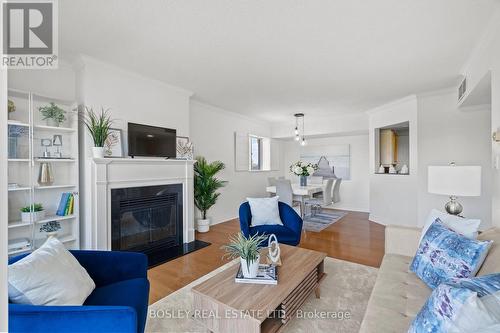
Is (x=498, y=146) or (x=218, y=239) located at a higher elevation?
(x=498, y=146)

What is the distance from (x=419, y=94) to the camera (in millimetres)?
4047

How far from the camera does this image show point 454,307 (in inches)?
32.1

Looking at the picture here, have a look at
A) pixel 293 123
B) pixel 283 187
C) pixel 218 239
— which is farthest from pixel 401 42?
pixel 293 123

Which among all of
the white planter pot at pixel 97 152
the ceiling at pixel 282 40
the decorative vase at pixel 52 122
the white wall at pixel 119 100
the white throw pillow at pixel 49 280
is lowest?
the white throw pillow at pixel 49 280

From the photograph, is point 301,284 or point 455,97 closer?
point 301,284

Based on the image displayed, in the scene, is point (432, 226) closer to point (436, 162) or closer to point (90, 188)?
point (436, 162)

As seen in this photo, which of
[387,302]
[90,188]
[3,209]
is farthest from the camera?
[90,188]

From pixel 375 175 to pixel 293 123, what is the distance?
96.9 inches

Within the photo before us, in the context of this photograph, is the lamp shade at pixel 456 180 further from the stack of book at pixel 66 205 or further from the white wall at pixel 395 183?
the stack of book at pixel 66 205

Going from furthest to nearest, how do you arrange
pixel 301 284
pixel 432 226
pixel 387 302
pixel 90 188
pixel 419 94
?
pixel 419 94
pixel 90 188
pixel 301 284
pixel 432 226
pixel 387 302

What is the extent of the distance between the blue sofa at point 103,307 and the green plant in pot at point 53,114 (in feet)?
5.86

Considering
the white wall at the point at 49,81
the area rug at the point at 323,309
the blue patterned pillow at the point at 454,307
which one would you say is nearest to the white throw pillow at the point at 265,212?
the area rug at the point at 323,309

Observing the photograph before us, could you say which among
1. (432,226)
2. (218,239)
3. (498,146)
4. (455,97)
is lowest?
(218,239)

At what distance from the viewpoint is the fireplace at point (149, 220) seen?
2.96 metres
